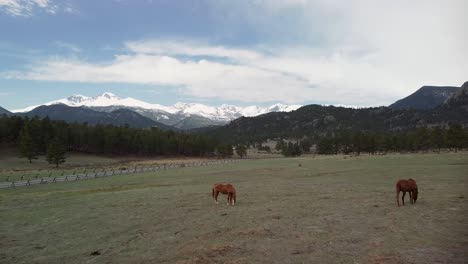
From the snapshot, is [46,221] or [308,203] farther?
[308,203]

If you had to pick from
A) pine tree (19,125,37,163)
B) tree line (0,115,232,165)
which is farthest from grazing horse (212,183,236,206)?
pine tree (19,125,37,163)

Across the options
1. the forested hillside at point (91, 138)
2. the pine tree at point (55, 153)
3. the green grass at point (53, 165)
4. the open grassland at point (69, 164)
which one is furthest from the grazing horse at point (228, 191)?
the forested hillside at point (91, 138)

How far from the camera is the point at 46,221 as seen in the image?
24281mm

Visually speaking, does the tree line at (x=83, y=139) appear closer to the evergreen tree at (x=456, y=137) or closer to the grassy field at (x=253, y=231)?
the grassy field at (x=253, y=231)

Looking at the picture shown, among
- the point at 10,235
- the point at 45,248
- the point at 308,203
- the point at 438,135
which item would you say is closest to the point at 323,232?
the point at 308,203

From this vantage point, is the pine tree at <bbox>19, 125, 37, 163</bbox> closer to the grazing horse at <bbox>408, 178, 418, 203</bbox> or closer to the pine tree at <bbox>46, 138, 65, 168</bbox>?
the pine tree at <bbox>46, 138, 65, 168</bbox>

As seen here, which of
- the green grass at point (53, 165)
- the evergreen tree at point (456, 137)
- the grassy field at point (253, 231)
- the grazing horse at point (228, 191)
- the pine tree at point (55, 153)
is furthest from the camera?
the evergreen tree at point (456, 137)

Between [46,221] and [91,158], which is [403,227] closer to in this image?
[46,221]

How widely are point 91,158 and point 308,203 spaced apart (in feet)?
449

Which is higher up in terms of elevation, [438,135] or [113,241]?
[438,135]

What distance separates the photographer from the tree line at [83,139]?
131250mm

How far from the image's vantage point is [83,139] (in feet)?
518

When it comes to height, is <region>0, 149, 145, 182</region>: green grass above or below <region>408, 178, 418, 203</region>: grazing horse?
below

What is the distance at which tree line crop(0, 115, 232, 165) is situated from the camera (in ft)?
431
